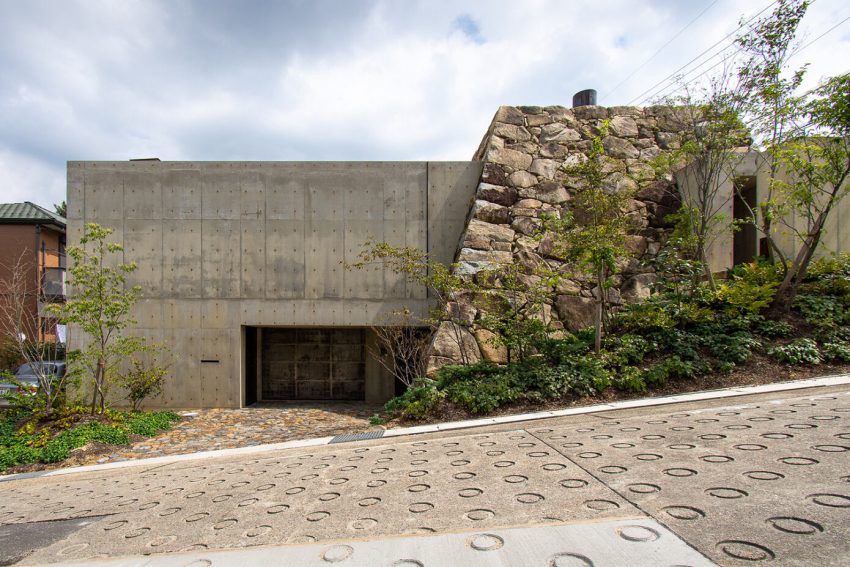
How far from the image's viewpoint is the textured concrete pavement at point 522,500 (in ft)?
7.83

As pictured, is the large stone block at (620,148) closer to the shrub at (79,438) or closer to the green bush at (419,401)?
the green bush at (419,401)

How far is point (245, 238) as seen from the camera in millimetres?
10438

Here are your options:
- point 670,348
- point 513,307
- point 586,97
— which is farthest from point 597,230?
point 586,97

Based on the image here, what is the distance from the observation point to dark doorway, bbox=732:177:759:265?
33.1 ft

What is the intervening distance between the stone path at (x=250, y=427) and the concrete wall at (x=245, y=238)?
0.94 meters

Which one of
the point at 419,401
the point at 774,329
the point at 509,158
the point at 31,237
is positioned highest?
the point at 509,158

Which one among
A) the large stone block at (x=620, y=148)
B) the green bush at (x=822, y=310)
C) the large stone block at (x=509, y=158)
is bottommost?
the green bush at (x=822, y=310)

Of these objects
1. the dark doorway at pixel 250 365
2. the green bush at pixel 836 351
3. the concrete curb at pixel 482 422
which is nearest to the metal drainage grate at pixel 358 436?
the concrete curb at pixel 482 422

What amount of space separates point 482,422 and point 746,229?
25.7 feet

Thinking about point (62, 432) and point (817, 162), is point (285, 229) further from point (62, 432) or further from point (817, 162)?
point (817, 162)

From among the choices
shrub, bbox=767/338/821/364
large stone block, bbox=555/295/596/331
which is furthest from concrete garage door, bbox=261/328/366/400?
shrub, bbox=767/338/821/364

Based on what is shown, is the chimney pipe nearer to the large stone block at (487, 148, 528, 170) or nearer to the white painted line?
the large stone block at (487, 148, 528, 170)

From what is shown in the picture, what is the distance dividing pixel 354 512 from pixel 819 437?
337cm

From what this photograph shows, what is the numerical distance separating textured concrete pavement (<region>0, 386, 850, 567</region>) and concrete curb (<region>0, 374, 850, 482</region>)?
54 centimetres
